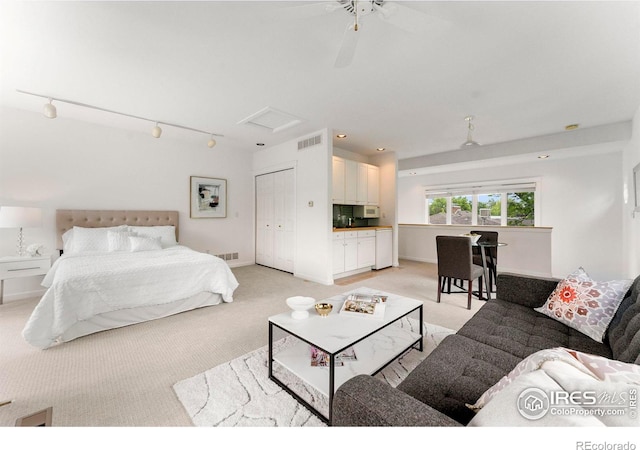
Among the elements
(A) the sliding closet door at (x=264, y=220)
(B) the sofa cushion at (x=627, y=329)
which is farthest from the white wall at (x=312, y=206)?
(B) the sofa cushion at (x=627, y=329)

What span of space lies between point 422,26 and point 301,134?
297cm

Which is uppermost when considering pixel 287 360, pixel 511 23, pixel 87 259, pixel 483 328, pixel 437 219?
pixel 511 23

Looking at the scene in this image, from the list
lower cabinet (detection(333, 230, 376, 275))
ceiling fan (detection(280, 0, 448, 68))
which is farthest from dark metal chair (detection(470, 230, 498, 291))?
ceiling fan (detection(280, 0, 448, 68))

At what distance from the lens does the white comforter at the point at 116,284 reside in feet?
6.94

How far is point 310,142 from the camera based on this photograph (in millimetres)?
4309

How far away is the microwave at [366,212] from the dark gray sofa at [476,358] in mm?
3464

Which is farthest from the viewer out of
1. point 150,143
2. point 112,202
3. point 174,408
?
point 150,143

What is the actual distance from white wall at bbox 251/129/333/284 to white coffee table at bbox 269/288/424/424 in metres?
2.23

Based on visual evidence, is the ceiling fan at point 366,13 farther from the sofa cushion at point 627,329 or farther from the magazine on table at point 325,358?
the magazine on table at point 325,358

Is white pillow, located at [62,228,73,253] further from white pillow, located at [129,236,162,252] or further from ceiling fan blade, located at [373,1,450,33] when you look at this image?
ceiling fan blade, located at [373,1,450,33]

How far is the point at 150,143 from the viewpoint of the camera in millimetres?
4340
